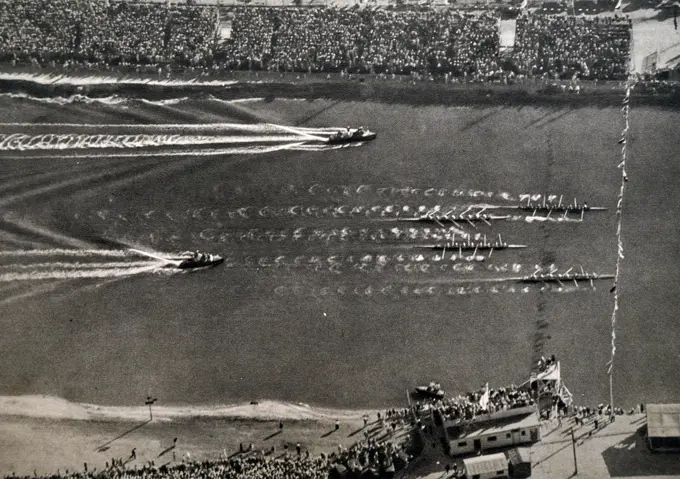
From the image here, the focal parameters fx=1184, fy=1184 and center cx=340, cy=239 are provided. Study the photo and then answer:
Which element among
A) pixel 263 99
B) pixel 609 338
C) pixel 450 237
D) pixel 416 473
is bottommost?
pixel 416 473

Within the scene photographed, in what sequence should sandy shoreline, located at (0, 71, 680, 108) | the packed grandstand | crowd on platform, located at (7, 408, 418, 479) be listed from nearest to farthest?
crowd on platform, located at (7, 408, 418, 479) < sandy shoreline, located at (0, 71, 680, 108) < the packed grandstand

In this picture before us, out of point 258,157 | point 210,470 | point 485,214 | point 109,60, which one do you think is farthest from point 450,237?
point 109,60

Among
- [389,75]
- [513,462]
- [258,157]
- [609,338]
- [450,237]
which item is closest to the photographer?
[513,462]

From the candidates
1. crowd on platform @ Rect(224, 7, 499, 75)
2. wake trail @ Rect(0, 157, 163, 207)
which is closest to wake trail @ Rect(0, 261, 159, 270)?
wake trail @ Rect(0, 157, 163, 207)

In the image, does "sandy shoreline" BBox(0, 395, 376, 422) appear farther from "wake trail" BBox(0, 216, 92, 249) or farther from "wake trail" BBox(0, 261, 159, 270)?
"wake trail" BBox(0, 216, 92, 249)

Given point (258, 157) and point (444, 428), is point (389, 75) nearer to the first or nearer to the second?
point (258, 157)

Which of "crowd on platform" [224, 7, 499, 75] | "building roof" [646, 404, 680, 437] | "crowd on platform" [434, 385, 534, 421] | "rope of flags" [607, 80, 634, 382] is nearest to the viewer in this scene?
"building roof" [646, 404, 680, 437]
